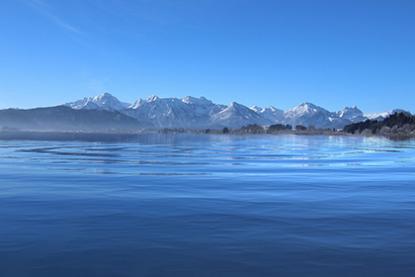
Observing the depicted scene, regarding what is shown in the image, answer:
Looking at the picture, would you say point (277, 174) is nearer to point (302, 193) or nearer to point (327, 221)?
point (302, 193)

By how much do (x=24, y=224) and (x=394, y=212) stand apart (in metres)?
15.5

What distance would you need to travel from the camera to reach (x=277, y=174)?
37688mm

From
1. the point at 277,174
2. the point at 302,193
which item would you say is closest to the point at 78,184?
the point at 302,193

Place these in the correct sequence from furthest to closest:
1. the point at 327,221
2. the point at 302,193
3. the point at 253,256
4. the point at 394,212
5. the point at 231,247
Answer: the point at 302,193, the point at 394,212, the point at 327,221, the point at 231,247, the point at 253,256

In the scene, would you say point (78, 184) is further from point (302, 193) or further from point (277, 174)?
point (277, 174)

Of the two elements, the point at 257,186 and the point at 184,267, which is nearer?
the point at 184,267

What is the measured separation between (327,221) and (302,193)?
8266 mm

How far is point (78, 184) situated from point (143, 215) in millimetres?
11561

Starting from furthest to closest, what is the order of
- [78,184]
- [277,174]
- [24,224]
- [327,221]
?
[277,174] → [78,184] → [327,221] → [24,224]

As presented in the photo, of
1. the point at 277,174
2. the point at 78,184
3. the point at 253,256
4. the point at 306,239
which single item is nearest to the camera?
the point at 253,256

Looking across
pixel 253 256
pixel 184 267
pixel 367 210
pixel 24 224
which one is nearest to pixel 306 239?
pixel 253 256

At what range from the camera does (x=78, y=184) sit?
95.7 feet

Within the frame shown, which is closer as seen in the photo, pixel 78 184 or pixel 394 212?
pixel 394 212

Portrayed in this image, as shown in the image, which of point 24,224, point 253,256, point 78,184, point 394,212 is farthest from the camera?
point 78,184
